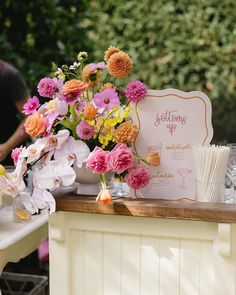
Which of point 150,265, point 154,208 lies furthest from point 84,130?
point 150,265

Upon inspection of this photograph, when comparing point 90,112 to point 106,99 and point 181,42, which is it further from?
point 181,42

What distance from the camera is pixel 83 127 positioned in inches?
60.9

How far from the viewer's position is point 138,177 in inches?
59.9

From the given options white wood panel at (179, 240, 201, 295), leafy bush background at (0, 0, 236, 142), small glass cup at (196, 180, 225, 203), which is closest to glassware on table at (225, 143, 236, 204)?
small glass cup at (196, 180, 225, 203)

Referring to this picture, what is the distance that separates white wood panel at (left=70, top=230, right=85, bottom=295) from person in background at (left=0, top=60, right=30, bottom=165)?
1023mm

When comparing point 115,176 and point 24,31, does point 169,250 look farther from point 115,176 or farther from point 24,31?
point 24,31

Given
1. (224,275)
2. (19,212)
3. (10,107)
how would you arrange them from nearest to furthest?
(224,275) → (19,212) → (10,107)

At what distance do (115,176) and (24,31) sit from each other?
2.35 meters

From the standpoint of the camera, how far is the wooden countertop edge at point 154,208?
56.4 inches

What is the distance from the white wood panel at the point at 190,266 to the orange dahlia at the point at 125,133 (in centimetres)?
29

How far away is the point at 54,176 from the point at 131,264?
30 cm

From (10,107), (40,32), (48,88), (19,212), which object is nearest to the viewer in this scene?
(48,88)

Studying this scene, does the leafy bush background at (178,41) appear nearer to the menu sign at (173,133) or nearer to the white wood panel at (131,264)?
the menu sign at (173,133)

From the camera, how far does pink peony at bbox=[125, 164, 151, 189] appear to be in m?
1.52
